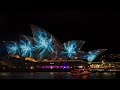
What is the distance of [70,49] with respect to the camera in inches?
402

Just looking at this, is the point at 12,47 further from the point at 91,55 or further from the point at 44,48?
the point at 91,55

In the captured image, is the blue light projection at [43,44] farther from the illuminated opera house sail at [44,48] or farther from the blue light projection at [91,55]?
the blue light projection at [91,55]

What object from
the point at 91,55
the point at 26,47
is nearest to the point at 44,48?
the point at 26,47

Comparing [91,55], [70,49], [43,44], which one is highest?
[43,44]

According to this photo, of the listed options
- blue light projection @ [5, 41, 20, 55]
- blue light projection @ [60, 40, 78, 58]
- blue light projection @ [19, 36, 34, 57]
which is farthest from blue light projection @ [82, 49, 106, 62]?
blue light projection @ [5, 41, 20, 55]

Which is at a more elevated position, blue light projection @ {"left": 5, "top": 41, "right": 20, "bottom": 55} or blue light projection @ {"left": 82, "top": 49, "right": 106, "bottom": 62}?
blue light projection @ {"left": 5, "top": 41, "right": 20, "bottom": 55}

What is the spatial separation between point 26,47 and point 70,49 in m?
1.47

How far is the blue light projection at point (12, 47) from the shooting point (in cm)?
987

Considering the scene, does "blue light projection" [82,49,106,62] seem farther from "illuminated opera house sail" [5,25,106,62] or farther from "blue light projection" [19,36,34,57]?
"blue light projection" [19,36,34,57]

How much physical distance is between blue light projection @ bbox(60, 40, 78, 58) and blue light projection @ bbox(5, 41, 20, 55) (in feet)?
4.97

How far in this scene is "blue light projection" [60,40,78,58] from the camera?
10012 mm
